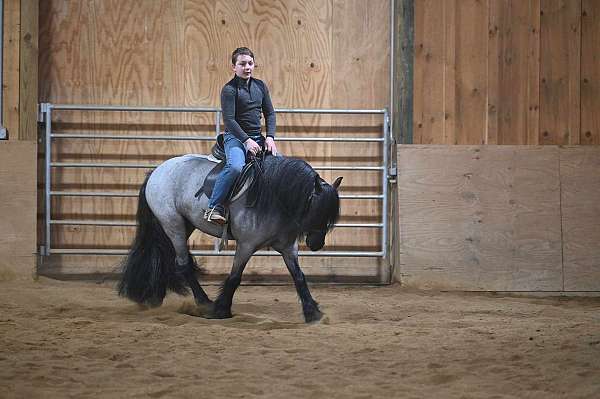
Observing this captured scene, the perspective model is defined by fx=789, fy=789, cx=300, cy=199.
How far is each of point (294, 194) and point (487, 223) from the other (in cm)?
288

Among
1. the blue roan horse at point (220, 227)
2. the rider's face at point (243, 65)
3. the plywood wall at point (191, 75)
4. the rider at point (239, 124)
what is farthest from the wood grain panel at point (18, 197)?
the rider's face at point (243, 65)

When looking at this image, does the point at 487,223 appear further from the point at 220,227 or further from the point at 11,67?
the point at 11,67

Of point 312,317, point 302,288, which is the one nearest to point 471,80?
point 302,288

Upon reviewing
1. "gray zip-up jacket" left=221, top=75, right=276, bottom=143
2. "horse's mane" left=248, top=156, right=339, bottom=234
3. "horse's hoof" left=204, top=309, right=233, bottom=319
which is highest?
"gray zip-up jacket" left=221, top=75, right=276, bottom=143

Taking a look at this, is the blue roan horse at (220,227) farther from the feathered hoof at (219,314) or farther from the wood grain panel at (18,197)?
the wood grain panel at (18,197)

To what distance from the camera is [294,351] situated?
163 inches

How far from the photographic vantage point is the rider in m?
5.37

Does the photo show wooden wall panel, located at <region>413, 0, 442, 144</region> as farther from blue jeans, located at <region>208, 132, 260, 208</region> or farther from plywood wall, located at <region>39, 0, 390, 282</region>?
blue jeans, located at <region>208, 132, 260, 208</region>

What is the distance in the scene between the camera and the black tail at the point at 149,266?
577 centimetres

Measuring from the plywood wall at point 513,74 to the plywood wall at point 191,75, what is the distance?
545 millimetres

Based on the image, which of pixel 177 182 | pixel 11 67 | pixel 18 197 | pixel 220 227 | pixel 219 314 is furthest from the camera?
pixel 11 67

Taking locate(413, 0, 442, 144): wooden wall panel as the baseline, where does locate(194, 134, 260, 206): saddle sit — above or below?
below

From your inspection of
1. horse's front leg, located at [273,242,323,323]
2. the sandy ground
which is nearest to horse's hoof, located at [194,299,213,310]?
the sandy ground

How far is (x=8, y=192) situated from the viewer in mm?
7477
